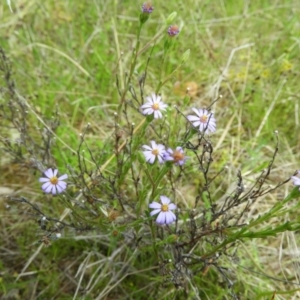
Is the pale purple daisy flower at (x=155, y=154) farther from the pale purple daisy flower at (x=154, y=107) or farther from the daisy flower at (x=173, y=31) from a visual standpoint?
the daisy flower at (x=173, y=31)

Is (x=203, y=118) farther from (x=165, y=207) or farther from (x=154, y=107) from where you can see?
(x=165, y=207)

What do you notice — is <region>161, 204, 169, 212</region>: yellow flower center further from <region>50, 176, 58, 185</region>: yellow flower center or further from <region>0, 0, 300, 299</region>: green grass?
<region>50, 176, 58, 185</region>: yellow flower center

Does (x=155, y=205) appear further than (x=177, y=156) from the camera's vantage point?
Yes

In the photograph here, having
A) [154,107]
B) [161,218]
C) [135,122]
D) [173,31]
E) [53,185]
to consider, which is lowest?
[161,218]

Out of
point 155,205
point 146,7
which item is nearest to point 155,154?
point 155,205

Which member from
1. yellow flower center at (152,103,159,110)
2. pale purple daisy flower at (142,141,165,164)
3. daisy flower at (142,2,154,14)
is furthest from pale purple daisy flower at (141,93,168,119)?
daisy flower at (142,2,154,14)

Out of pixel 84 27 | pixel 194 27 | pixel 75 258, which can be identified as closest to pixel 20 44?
pixel 84 27
